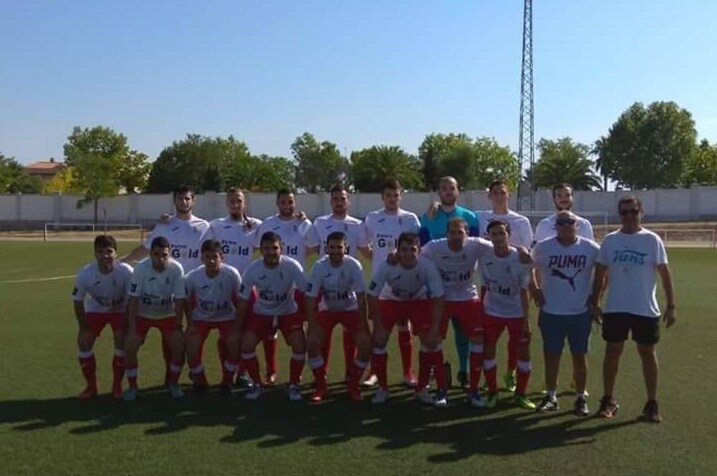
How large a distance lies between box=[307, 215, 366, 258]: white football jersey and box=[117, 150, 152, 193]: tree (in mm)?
75699

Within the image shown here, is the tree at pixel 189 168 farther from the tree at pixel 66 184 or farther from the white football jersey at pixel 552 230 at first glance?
the white football jersey at pixel 552 230

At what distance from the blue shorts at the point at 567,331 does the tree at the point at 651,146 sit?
84.2 m

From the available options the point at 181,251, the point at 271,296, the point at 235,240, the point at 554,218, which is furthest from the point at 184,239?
the point at 554,218

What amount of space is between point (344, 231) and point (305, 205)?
2118 inches

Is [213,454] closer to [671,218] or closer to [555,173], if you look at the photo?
[671,218]

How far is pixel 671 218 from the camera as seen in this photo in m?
56.2

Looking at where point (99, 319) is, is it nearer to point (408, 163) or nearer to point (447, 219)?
point (447, 219)

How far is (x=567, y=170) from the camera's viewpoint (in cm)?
8275

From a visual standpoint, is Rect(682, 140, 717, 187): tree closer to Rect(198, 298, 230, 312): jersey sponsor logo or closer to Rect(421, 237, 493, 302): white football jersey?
Rect(421, 237, 493, 302): white football jersey

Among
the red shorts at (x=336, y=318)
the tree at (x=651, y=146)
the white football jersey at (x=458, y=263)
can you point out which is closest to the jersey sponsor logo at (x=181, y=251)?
the red shorts at (x=336, y=318)

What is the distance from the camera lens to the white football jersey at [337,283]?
7.37 meters

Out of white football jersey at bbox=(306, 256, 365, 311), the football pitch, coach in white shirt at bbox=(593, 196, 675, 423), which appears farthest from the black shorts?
white football jersey at bbox=(306, 256, 365, 311)

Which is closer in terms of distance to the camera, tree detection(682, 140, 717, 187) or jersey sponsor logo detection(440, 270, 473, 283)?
jersey sponsor logo detection(440, 270, 473, 283)

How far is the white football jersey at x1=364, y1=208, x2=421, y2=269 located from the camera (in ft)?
27.1
